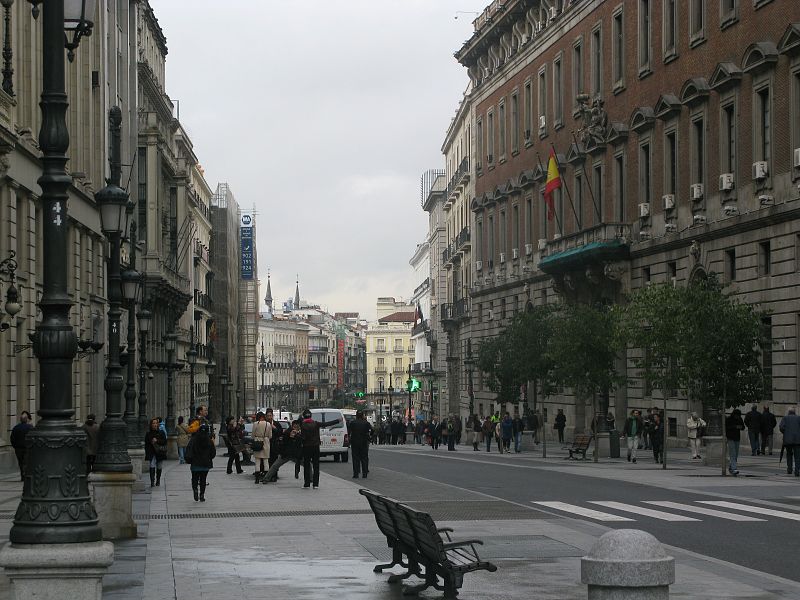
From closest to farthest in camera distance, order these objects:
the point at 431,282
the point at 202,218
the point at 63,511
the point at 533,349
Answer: the point at 63,511, the point at 533,349, the point at 202,218, the point at 431,282

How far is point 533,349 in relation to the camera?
54.1 metres

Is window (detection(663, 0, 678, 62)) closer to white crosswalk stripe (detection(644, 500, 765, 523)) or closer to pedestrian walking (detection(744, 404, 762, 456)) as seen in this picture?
pedestrian walking (detection(744, 404, 762, 456))

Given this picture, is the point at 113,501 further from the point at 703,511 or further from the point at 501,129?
the point at 501,129

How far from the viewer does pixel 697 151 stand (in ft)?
159

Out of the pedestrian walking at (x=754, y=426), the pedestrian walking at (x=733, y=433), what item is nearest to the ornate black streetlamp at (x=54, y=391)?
the pedestrian walking at (x=733, y=433)

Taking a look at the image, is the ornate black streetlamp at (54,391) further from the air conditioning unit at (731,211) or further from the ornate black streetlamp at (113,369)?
the air conditioning unit at (731,211)

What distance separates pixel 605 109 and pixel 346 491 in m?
32.8

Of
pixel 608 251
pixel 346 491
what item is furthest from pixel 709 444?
pixel 608 251

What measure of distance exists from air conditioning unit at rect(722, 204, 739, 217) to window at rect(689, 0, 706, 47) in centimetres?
632

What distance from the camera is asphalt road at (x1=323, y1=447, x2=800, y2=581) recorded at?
18.0m

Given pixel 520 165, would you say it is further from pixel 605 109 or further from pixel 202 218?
pixel 202 218

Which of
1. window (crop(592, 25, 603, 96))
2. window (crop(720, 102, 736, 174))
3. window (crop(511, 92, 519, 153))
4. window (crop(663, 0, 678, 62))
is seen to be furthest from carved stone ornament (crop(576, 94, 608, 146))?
window (crop(511, 92, 519, 153))

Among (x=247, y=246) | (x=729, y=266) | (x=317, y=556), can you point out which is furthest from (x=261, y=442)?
(x=247, y=246)

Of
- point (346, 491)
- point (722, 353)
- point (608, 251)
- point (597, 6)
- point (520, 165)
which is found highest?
point (597, 6)
